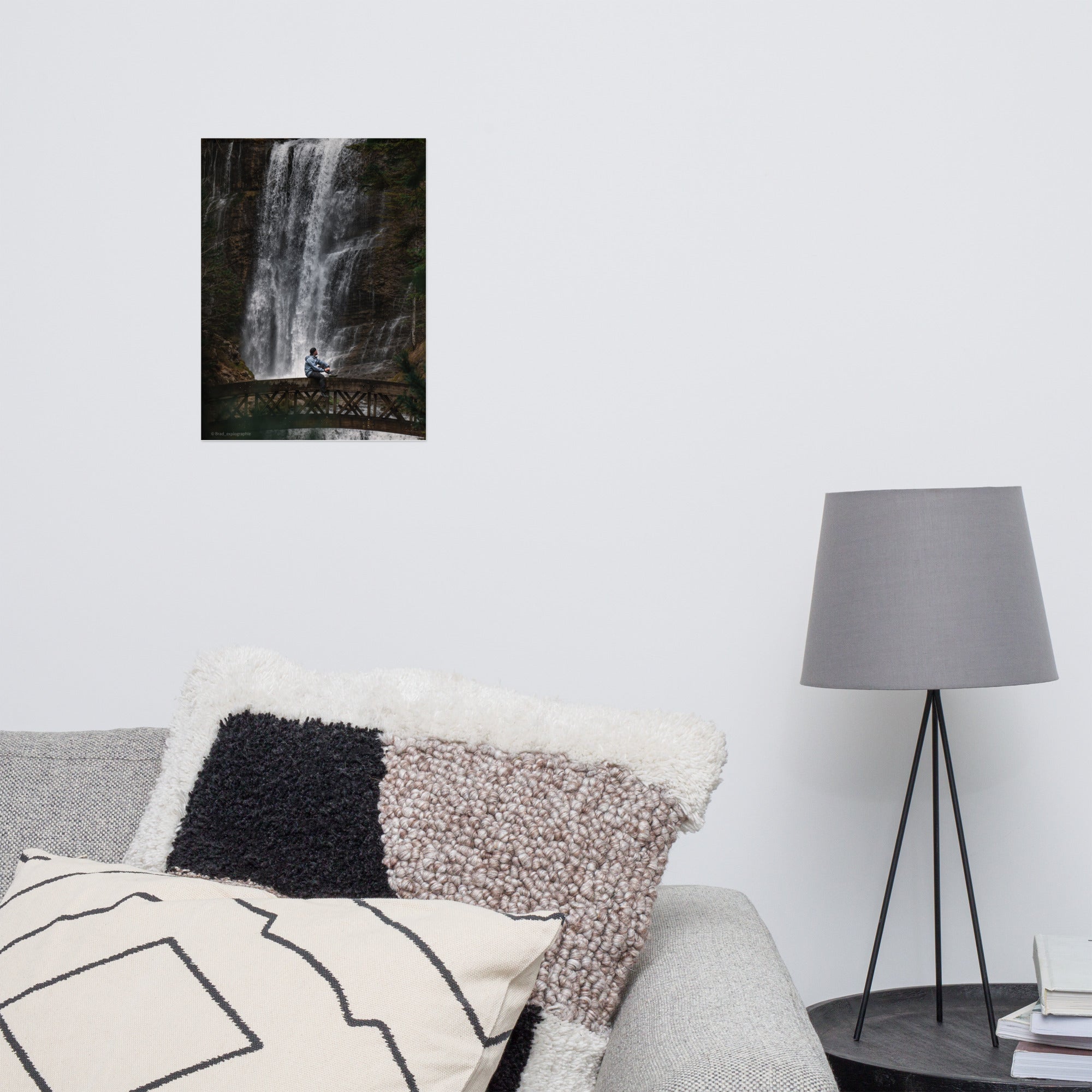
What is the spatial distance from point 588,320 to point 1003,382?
78cm

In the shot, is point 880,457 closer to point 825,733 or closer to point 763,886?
Result: point 825,733

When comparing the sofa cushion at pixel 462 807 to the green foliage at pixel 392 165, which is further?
the green foliage at pixel 392 165

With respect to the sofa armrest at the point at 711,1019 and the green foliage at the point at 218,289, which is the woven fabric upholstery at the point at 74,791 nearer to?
the sofa armrest at the point at 711,1019

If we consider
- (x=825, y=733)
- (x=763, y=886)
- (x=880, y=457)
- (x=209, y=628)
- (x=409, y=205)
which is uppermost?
(x=409, y=205)

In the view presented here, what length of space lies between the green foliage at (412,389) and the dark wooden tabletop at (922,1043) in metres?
1.21

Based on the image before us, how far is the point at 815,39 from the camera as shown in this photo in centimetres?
187

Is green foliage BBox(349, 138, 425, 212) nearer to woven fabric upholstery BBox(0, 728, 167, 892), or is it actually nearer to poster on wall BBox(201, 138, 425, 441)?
poster on wall BBox(201, 138, 425, 441)

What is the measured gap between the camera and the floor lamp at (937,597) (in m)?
1.30

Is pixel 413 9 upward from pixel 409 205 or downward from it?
upward

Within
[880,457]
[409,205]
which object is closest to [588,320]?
[409,205]

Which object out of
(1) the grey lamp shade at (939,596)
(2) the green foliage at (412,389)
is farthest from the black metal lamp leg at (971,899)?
(2) the green foliage at (412,389)

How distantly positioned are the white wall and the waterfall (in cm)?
9

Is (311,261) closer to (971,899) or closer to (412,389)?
(412,389)

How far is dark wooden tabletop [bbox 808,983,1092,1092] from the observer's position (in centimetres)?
117
